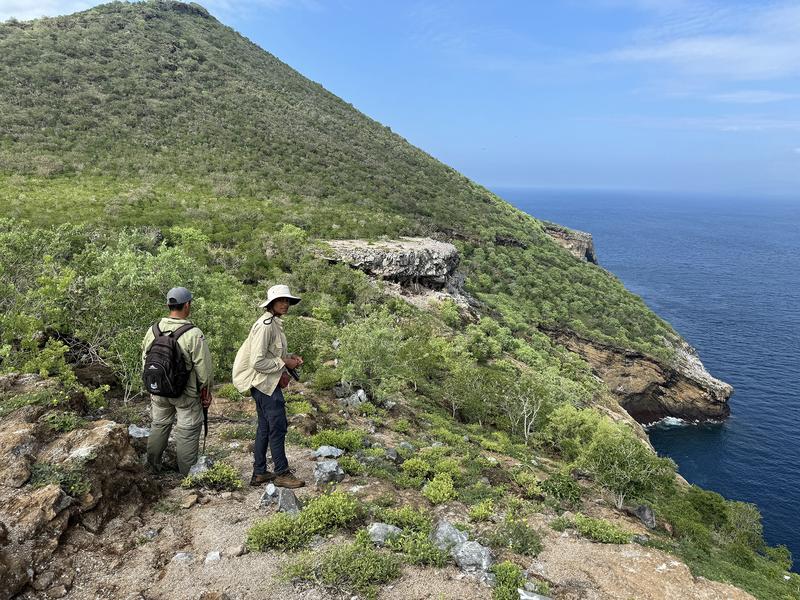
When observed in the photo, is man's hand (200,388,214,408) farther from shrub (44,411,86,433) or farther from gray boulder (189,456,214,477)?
shrub (44,411,86,433)

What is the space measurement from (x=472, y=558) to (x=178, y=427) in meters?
5.34

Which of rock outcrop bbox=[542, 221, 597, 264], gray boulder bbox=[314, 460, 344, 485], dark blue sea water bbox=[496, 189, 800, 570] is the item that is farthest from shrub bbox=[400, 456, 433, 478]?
rock outcrop bbox=[542, 221, 597, 264]

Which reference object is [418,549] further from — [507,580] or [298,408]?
[298,408]

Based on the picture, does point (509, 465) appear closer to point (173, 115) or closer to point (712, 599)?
point (712, 599)

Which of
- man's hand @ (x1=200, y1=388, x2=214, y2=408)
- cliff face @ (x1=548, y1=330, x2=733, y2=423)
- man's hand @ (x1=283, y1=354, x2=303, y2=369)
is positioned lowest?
cliff face @ (x1=548, y1=330, x2=733, y2=423)

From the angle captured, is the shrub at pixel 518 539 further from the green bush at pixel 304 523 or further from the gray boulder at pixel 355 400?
the gray boulder at pixel 355 400

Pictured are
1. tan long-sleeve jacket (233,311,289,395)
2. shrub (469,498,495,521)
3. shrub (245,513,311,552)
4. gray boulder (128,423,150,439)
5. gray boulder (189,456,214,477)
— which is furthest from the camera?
shrub (469,498,495,521)

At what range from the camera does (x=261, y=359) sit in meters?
7.67

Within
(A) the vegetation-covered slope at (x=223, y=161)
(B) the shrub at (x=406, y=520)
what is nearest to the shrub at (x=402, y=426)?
(B) the shrub at (x=406, y=520)

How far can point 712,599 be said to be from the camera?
7215 mm

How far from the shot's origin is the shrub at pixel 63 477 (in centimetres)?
641

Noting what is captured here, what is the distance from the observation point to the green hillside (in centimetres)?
1203

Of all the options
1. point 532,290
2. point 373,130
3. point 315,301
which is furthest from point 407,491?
point 373,130

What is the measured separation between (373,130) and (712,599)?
285ft
